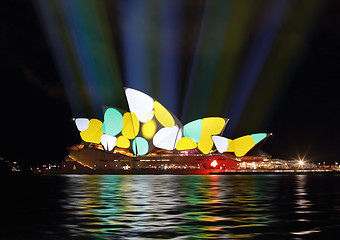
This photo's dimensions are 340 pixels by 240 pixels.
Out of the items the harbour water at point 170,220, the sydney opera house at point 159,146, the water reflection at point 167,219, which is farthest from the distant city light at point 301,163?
the water reflection at point 167,219

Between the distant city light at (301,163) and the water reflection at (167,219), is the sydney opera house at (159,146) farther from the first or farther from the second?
the water reflection at (167,219)

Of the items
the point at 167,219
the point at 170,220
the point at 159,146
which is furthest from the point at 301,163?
the point at 170,220

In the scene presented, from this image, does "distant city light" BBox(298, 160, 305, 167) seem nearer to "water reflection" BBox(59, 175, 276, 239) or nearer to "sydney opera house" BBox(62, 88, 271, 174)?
"sydney opera house" BBox(62, 88, 271, 174)

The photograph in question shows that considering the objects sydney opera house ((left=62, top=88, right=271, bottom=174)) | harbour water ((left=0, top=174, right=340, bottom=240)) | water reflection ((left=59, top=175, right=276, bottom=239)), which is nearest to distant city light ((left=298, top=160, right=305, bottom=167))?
sydney opera house ((left=62, top=88, right=271, bottom=174))

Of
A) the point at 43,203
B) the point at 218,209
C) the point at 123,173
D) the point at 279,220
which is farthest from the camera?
the point at 123,173

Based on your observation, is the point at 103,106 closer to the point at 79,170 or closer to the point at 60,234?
the point at 79,170

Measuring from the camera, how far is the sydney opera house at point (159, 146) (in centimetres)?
9225

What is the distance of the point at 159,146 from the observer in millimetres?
96938

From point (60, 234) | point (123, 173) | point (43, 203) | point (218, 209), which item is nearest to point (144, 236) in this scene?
point (60, 234)

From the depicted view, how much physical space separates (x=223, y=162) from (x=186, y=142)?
1258 centimetres

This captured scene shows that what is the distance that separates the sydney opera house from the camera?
92250 millimetres

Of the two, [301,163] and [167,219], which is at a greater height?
[301,163]

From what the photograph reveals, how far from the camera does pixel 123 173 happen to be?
341 feet

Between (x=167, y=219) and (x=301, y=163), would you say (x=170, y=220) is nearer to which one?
(x=167, y=219)
